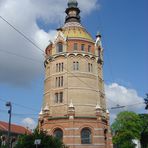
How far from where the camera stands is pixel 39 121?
Result: 5088 centimetres

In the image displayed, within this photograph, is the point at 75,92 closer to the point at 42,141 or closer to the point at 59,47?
the point at 59,47

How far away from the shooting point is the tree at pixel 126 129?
5738cm

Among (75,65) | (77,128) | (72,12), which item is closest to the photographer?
(77,128)

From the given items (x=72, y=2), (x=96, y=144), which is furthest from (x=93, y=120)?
(x=72, y=2)


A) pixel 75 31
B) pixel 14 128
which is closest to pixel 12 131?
pixel 14 128

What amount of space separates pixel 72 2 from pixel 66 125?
28.4 m

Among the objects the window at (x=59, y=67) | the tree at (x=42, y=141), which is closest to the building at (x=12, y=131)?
the window at (x=59, y=67)

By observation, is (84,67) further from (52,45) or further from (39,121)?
(39,121)

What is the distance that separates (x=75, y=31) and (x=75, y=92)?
43.3ft

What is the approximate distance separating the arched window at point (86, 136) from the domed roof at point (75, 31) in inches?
688

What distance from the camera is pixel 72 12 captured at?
198ft

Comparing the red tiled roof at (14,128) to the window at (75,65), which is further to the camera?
the red tiled roof at (14,128)

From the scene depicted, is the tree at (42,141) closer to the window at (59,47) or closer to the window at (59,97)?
the window at (59,97)

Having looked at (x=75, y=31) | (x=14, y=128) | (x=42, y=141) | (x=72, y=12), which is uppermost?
(x=72, y=12)
